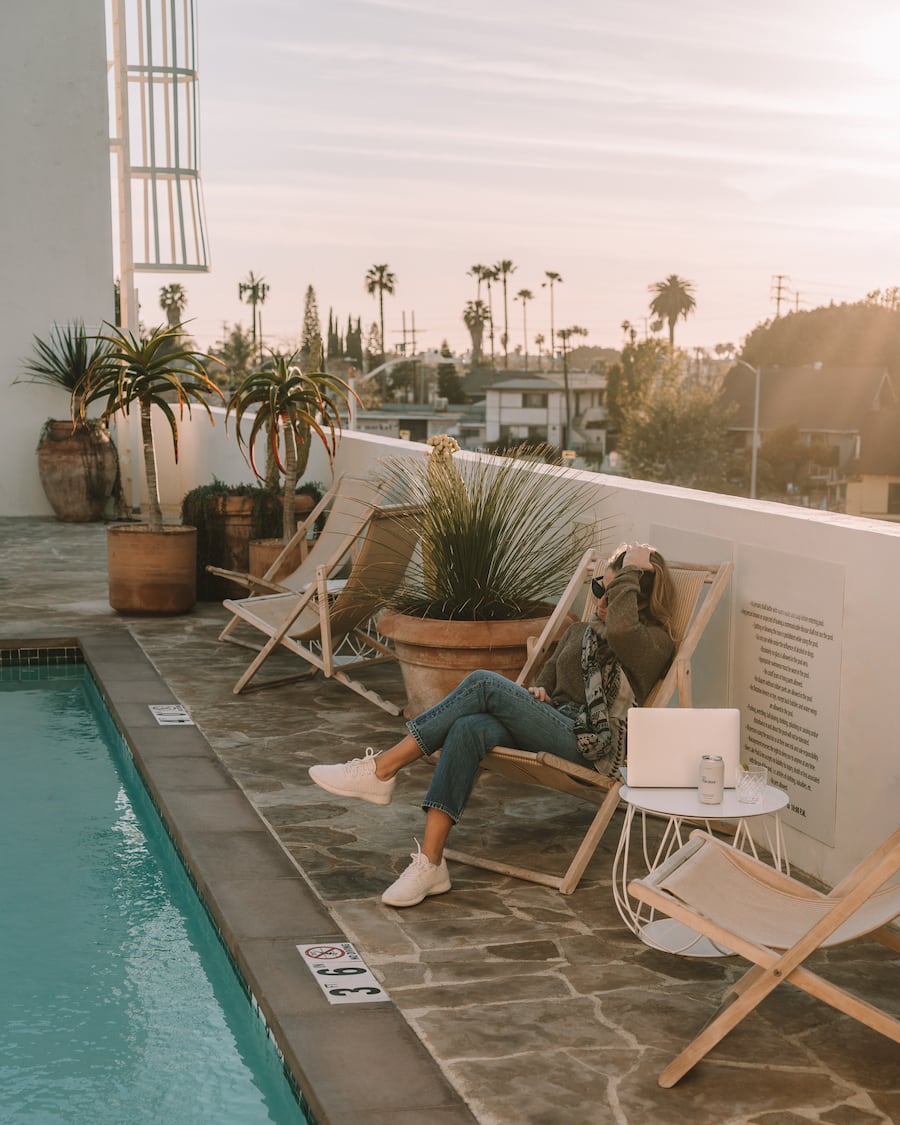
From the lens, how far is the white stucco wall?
1308cm

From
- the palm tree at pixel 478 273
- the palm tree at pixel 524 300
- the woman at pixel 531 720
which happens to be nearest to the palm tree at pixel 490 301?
the palm tree at pixel 478 273

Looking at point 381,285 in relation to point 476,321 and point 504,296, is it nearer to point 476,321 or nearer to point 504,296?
point 476,321

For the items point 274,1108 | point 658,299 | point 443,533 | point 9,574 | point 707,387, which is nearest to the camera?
point 274,1108

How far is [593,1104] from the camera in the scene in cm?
270

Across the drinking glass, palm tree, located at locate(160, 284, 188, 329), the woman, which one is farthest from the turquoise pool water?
palm tree, located at locate(160, 284, 188, 329)

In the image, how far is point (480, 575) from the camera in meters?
5.31

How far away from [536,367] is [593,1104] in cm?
11564

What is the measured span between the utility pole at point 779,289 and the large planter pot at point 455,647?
87325 mm

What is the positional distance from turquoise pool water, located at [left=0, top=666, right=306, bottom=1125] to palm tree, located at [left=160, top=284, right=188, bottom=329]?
259 feet

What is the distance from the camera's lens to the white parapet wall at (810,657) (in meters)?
3.66

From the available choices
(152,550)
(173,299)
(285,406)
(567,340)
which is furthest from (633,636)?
(567,340)

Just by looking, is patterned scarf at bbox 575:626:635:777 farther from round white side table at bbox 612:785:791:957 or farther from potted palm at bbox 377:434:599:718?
potted palm at bbox 377:434:599:718

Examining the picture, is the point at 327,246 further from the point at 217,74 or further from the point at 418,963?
the point at 418,963

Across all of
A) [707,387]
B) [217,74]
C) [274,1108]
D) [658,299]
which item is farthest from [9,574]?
[658,299]
